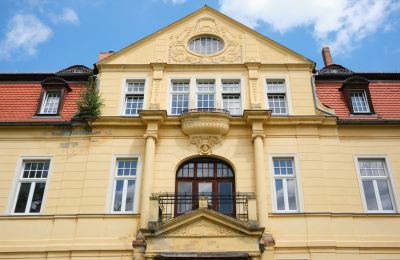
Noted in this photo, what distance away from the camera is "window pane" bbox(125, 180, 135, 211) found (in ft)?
52.3

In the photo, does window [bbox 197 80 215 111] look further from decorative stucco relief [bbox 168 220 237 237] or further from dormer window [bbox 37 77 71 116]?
dormer window [bbox 37 77 71 116]

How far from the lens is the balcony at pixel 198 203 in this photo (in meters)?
15.2

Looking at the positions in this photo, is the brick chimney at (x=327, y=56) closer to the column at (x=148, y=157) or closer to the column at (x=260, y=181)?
the column at (x=260, y=181)

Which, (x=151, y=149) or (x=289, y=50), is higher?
(x=289, y=50)

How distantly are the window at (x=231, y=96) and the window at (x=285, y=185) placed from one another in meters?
3.05

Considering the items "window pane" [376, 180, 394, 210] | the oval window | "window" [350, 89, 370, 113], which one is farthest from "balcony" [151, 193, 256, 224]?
the oval window

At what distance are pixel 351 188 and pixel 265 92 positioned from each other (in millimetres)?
5757

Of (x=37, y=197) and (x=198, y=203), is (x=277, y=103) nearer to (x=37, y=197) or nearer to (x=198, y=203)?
(x=198, y=203)

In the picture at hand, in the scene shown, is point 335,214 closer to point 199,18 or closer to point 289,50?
point 289,50

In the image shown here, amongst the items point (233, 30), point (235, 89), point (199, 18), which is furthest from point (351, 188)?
point (199, 18)

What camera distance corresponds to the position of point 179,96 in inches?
732

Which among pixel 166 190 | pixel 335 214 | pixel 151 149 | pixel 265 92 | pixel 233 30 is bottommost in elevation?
pixel 335 214

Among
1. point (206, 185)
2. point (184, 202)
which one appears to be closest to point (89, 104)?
point (184, 202)

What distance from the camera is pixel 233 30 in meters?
20.5
